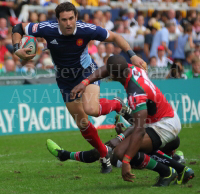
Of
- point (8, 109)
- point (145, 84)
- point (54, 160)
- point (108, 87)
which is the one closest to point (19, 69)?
point (8, 109)

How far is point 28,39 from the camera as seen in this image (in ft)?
23.0

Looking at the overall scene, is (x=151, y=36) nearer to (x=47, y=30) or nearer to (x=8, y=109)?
(x=8, y=109)

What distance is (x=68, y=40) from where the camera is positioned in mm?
Result: 6957

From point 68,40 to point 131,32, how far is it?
32.8 feet

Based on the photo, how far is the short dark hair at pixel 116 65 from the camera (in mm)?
5598

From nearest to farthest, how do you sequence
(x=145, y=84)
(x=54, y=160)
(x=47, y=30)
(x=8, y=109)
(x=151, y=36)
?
1. (x=145, y=84)
2. (x=47, y=30)
3. (x=54, y=160)
4. (x=8, y=109)
5. (x=151, y=36)

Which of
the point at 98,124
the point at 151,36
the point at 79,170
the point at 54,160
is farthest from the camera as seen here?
the point at 151,36

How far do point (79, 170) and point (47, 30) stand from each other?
2279 mm

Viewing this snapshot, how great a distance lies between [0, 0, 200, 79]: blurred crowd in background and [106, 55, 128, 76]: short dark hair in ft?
24.2

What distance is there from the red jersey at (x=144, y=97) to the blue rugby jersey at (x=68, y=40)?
1430 mm

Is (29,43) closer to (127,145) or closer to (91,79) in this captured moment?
(91,79)

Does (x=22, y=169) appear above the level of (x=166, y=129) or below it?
below

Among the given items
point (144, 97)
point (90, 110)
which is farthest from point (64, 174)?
point (144, 97)

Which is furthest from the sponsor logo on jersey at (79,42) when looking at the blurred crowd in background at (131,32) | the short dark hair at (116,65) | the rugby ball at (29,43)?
the blurred crowd in background at (131,32)
